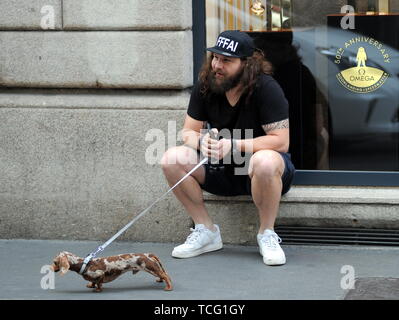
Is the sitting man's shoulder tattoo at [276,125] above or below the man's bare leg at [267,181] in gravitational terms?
above

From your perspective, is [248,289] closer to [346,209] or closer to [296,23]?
[346,209]

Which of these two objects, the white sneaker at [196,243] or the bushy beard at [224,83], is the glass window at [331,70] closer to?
the bushy beard at [224,83]

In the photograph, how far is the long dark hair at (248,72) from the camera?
6.56 m

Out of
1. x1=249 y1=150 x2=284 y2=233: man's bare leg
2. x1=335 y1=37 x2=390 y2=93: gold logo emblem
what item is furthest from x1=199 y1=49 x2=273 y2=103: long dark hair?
x1=335 y1=37 x2=390 y2=93: gold logo emblem

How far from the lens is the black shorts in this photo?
6668mm

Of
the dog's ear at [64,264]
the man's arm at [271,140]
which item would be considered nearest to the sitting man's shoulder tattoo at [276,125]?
the man's arm at [271,140]

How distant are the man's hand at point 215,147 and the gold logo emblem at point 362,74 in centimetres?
131

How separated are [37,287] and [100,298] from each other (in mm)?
520

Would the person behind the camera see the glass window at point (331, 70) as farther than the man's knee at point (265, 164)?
Yes

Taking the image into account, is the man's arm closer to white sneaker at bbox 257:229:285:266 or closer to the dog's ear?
white sneaker at bbox 257:229:285:266

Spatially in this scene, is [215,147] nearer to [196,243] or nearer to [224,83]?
[224,83]

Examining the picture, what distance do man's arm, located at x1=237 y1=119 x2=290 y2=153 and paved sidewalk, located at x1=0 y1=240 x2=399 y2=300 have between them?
0.77m

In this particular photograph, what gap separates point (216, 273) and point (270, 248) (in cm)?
45

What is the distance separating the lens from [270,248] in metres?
6.54
